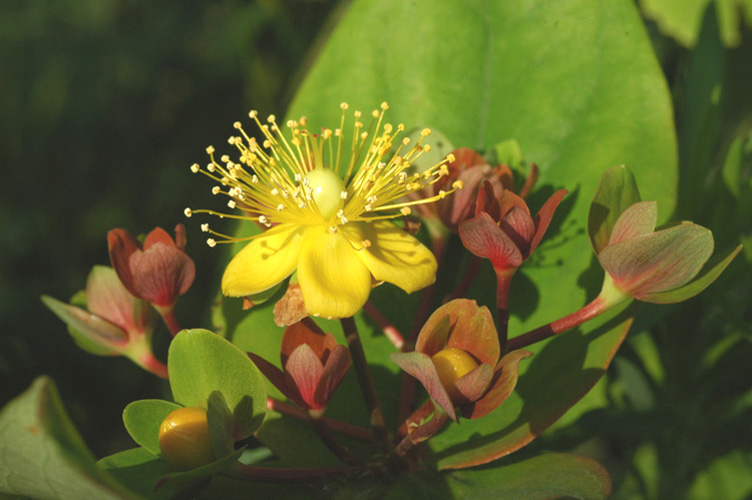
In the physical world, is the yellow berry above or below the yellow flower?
below

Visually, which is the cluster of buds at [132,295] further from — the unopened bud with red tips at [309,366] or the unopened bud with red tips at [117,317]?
the unopened bud with red tips at [309,366]

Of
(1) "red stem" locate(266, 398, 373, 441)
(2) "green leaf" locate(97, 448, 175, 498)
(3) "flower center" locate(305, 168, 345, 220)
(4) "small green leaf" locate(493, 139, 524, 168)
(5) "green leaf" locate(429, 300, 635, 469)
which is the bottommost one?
(5) "green leaf" locate(429, 300, 635, 469)

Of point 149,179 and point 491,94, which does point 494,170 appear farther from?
point 149,179

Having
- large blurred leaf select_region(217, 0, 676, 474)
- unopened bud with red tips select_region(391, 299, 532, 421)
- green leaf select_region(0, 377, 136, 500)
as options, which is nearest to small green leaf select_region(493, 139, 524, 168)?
large blurred leaf select_region(217, 0, 676, 474)

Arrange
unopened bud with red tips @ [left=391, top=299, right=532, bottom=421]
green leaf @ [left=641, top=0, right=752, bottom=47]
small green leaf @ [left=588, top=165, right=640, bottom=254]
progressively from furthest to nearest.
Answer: green leaf @ [left=641, top=0, right=752, bottom=47]
small green leaf @ [left=588, top=165, right=640, bottom=254]
unopened bud with red tips @ [left=391, top=299, right=532, bottom=421]

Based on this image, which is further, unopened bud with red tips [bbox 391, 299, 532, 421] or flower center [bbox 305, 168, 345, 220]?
flower center [bbox 305, 168, 345, 220]

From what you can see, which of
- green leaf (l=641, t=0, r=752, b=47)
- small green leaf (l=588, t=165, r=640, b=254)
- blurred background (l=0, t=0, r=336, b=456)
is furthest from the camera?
blurred background (l=0, t=0, r=336, b=456)

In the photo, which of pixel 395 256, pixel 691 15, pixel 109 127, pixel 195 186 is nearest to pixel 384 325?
pixel 395 256

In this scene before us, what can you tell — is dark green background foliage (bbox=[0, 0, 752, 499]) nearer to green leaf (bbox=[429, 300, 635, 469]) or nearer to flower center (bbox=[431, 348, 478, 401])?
green leaf (bbox=[429, 300, 635, 469])
